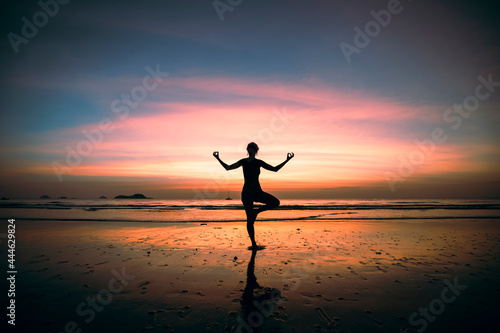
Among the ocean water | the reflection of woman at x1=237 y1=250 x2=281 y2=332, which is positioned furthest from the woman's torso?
the ocean water

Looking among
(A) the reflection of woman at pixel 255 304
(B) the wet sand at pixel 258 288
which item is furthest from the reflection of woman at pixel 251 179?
(A) the reflection of woman at pixel 255 304

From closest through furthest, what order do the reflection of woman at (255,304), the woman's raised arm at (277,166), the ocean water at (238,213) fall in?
the reflection of woman at (255,304) < the woman's raised arm at (277,166) < the ocean water at (238,213)

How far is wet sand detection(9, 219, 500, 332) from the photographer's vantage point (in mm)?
3514

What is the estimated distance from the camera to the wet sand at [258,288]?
11.5ft

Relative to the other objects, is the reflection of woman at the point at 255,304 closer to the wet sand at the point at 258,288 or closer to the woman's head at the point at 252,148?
the wet sand at the point at 258,288

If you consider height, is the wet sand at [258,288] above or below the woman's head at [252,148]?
below

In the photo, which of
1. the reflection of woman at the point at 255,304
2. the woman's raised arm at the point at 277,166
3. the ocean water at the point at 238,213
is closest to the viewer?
the reflection of woman at the point at 255,304

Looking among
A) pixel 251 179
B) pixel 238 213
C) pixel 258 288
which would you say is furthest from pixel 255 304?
pixel 238 213

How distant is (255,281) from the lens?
205 inches

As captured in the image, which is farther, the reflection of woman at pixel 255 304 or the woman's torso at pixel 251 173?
the woman's torso at pixel 251 173

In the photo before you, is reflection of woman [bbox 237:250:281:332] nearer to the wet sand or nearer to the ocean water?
the wet sand

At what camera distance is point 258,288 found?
4.79 meters

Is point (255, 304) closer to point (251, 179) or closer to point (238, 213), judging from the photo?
point (251, 179)

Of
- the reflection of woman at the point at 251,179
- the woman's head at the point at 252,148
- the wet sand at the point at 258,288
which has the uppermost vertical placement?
the woman's head at the point at 252,148
